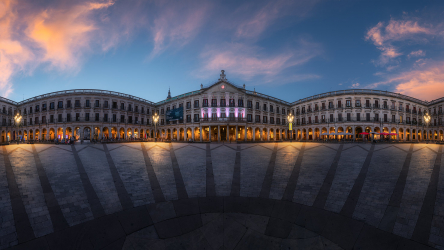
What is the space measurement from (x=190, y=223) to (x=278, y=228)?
2.11 metres

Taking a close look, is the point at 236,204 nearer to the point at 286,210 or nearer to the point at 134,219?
the point at 286,210

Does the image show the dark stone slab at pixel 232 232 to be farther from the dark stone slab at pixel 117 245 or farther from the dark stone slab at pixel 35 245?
the dark stone slab at pixel 35 245

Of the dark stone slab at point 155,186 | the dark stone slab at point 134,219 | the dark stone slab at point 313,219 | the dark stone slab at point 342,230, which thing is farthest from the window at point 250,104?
the dark stone slab at point 134,219

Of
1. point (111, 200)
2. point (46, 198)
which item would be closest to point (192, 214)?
point (111, 200)

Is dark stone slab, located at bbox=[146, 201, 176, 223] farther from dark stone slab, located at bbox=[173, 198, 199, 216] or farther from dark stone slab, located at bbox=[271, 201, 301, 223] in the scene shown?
dark stone slab, located at bbox=[271, 201, 301, 223]

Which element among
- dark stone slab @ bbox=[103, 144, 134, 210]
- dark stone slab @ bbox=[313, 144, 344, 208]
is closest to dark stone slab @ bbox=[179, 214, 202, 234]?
dark stone slab @ bbox=[103, 144, 134, 210]

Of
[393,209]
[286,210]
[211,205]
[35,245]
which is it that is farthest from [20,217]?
[393,209]

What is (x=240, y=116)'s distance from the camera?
4003cm

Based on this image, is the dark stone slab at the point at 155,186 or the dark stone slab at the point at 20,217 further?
the dark stone slab at the point at 155,186

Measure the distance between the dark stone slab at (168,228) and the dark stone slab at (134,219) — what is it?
28cm

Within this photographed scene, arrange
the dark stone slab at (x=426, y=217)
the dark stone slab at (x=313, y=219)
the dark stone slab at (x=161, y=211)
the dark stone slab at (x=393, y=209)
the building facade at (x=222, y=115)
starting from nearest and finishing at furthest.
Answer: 1. the dark stone slab at (x=426, y=217)
2. the dark stone slab at (x=393, y=209)
3. the dark stone slab at (x=313, y=219)
4. the dark stone slab at (x=161, y=211)
5. the building facade at (x=222, y=115)

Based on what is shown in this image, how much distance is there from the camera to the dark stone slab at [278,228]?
3.77m

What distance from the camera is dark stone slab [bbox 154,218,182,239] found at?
3.76 m

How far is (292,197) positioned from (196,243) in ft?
10.2
